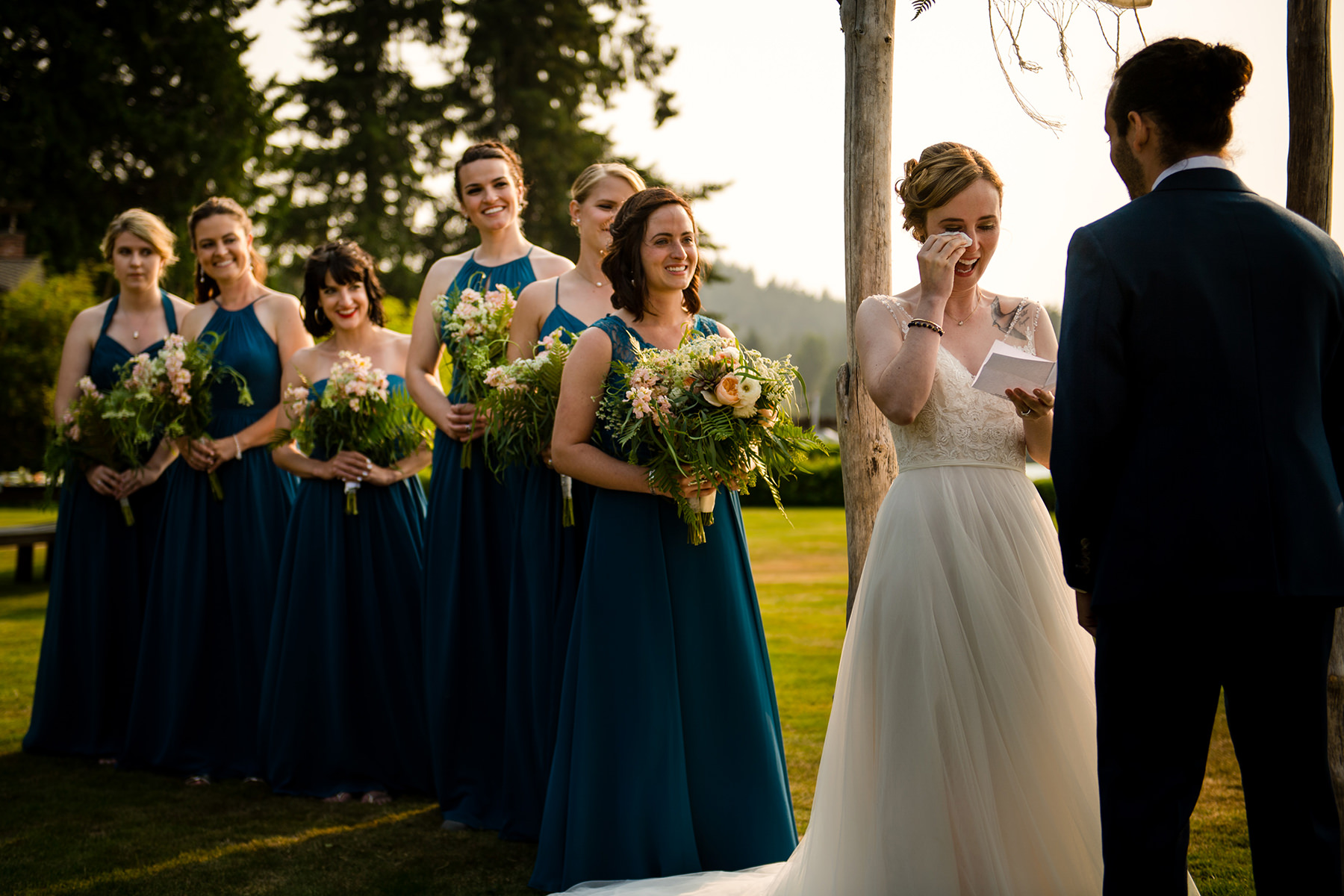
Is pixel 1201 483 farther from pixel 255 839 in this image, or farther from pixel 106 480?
pixel 106 480

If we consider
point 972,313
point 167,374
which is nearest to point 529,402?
point 972,313

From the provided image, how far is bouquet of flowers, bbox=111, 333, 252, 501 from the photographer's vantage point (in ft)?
20.4

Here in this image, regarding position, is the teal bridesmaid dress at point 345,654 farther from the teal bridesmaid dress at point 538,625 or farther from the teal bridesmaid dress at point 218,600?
the teal bridesmaid dress at point 538,625

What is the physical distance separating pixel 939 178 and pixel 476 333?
2607mm

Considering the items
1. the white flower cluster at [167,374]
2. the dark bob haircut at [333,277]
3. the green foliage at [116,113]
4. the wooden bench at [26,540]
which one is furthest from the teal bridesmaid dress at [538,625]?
the green foliage at [116,113]

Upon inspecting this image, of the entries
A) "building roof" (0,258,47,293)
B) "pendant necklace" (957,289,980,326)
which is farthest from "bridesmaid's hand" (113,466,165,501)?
"building roof" (0,258,47,293)

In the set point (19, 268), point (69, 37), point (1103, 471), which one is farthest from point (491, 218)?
point (19, 268)

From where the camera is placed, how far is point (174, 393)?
20.3ft

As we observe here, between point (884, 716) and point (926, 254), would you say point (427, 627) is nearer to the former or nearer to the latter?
point (884, 716)

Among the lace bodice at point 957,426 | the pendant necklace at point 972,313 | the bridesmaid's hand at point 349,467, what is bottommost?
the bridesmaid's hand at point 349,467

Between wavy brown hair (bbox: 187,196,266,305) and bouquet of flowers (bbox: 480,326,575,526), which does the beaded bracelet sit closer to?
bouquet of flowers (bbox: 480,326,575,526)

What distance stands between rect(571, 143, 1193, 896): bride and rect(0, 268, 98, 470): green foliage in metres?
26.0

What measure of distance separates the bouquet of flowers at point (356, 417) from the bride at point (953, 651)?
122 inches

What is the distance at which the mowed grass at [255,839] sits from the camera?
4.33 meters
